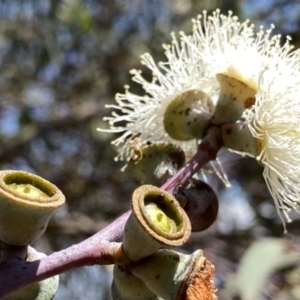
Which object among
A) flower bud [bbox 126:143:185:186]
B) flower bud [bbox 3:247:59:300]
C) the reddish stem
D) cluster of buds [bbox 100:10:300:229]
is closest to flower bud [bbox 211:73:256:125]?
cluster of buds [bbox 100:10:300:229]

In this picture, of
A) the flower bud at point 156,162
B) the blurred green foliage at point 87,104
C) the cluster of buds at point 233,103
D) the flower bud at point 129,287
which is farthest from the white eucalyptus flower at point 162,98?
the blurred green foliage at point 87,104

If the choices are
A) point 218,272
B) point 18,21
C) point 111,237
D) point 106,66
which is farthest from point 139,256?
point 106,66

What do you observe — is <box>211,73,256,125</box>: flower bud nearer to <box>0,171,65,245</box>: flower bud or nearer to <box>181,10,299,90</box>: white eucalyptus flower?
<box>181,10,299,90</box>: white eucalyptus flower

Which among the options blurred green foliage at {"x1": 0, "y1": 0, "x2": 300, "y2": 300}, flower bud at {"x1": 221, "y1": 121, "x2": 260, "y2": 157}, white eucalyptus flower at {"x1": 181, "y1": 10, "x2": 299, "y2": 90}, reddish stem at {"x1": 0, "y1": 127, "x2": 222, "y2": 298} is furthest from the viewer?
blurred green foliage at {"x1": 0, "y1": 0, "x2": 300, "y2": 300}

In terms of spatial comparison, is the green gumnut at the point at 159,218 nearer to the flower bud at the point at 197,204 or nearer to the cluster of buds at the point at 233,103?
the flower bud at the point at 197,204

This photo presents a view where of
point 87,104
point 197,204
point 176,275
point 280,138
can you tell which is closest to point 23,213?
point 176,275
